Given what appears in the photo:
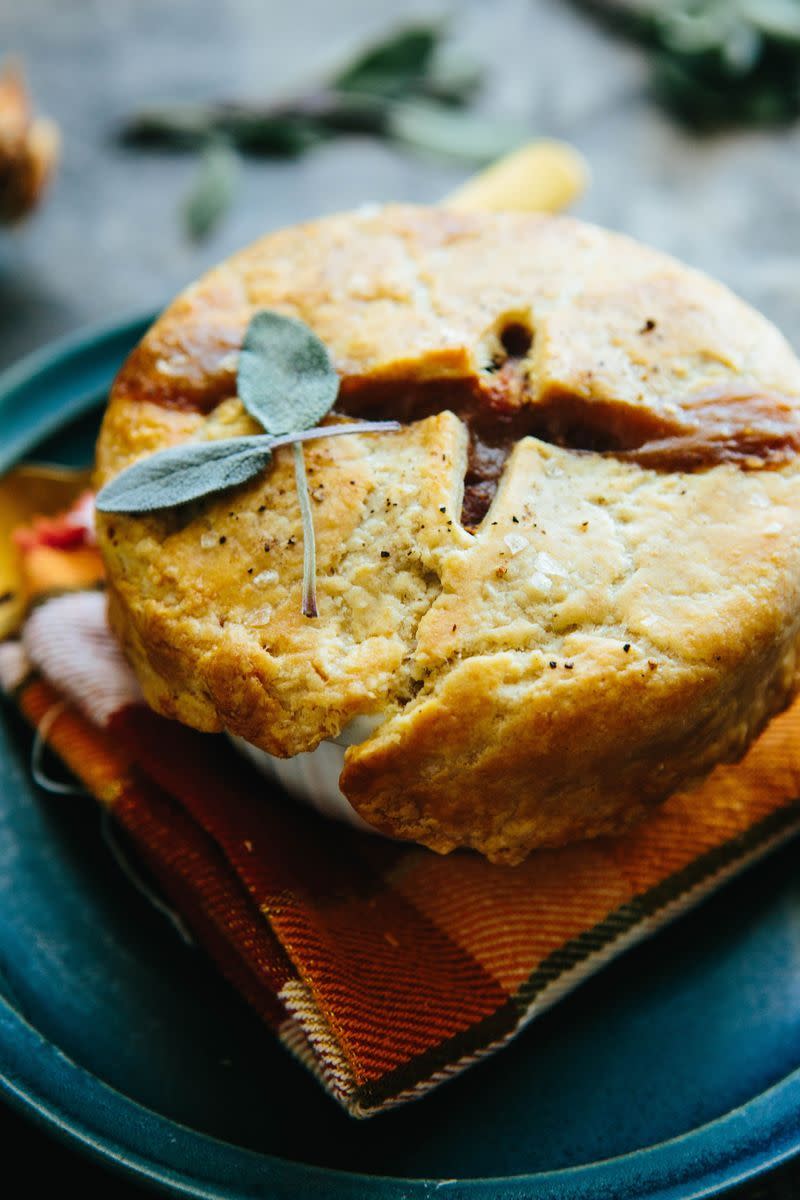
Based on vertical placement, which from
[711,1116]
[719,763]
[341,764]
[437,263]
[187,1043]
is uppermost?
[437,263]

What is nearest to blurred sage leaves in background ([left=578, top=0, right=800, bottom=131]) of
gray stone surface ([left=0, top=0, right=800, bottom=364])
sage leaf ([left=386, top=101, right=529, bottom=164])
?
gray stone surface ([left=0, top=0, right=800, bottom=364])

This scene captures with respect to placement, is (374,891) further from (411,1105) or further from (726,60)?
(726,60)

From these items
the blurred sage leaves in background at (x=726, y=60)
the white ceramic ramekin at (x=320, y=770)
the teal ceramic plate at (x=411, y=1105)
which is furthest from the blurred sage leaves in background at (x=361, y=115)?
the teal ceramic plate at (x=411, y=1105)

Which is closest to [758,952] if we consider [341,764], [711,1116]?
[711,1116]

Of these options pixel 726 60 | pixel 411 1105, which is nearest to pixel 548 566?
pixel 411 1105

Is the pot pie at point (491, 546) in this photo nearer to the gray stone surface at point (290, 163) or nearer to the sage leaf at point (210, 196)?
the gray stone surface at point (290, 163)

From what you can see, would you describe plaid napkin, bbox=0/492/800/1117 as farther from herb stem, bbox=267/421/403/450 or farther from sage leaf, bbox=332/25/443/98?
sage leaf, bbox=332/25/443/98

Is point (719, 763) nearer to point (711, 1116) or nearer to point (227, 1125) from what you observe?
point (711, 1116)
